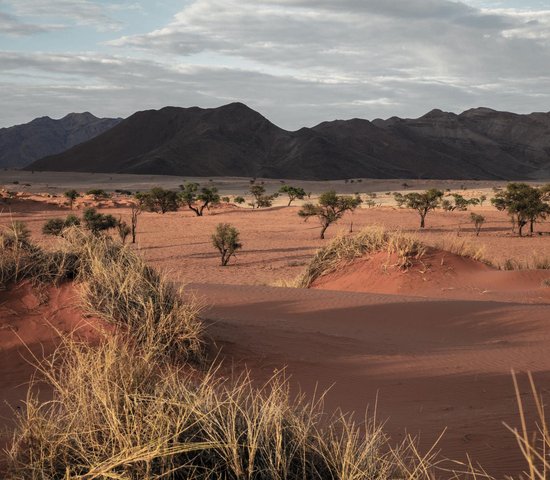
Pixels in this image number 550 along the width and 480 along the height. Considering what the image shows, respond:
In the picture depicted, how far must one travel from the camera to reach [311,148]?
156750mm

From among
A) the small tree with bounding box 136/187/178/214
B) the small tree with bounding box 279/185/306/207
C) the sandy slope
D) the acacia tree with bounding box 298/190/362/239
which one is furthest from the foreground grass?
the small tree with bounding box 279/185/306/207

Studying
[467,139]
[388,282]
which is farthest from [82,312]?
[467,139]

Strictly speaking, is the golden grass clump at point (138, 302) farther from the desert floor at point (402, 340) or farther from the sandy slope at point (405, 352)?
the sandy slope at point (405, 352)

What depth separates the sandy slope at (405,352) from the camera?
6.52 m

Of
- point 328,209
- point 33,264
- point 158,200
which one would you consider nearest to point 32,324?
point 33,264

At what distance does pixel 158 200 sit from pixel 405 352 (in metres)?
48.9

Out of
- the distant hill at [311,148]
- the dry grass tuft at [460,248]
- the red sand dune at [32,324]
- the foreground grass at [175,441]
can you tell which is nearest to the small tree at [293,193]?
the dry grass tuft at [460,248]

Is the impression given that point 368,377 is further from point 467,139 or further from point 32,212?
point 467,139

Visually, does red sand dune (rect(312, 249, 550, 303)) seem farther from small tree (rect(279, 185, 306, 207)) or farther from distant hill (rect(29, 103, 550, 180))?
distant hill (rect(29, 103, 550, 180))

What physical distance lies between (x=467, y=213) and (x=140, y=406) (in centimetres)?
5522

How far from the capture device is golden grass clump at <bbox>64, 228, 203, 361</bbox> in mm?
8500

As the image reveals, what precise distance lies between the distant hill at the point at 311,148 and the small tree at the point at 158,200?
81614 mm

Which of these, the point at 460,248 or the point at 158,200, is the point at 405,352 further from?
the point at 158,200

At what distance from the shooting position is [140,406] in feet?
15.1
